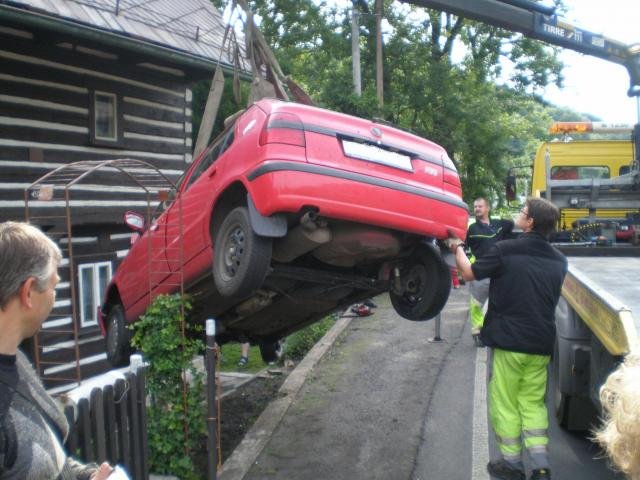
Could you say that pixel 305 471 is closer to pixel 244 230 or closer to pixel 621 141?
pixel 244 230

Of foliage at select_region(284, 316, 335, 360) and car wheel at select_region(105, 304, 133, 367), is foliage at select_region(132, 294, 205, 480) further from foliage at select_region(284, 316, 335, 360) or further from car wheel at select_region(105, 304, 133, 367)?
foliage at select_region(284, 316, 335, 360)

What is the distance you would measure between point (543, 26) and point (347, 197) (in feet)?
24.7

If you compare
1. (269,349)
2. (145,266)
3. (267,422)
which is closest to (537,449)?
(267,422)

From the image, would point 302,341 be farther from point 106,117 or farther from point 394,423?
point 106,117

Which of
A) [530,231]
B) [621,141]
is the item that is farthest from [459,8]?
[530,231]

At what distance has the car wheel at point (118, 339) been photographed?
666cm

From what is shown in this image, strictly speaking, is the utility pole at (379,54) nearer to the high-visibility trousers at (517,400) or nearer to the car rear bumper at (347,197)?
the car rear bumper at (347,197)

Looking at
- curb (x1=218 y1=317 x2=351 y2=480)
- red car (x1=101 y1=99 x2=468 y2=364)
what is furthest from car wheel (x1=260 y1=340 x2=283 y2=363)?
red car (x1=101 y1=99 x2=468 y2=364)

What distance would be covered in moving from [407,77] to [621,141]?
774 centimetres

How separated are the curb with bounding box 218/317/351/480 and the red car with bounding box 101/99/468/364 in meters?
1.01

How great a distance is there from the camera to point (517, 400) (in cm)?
481

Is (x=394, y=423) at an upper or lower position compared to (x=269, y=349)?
lower

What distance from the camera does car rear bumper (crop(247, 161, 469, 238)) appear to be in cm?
432

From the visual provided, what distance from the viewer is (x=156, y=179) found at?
10078mm
